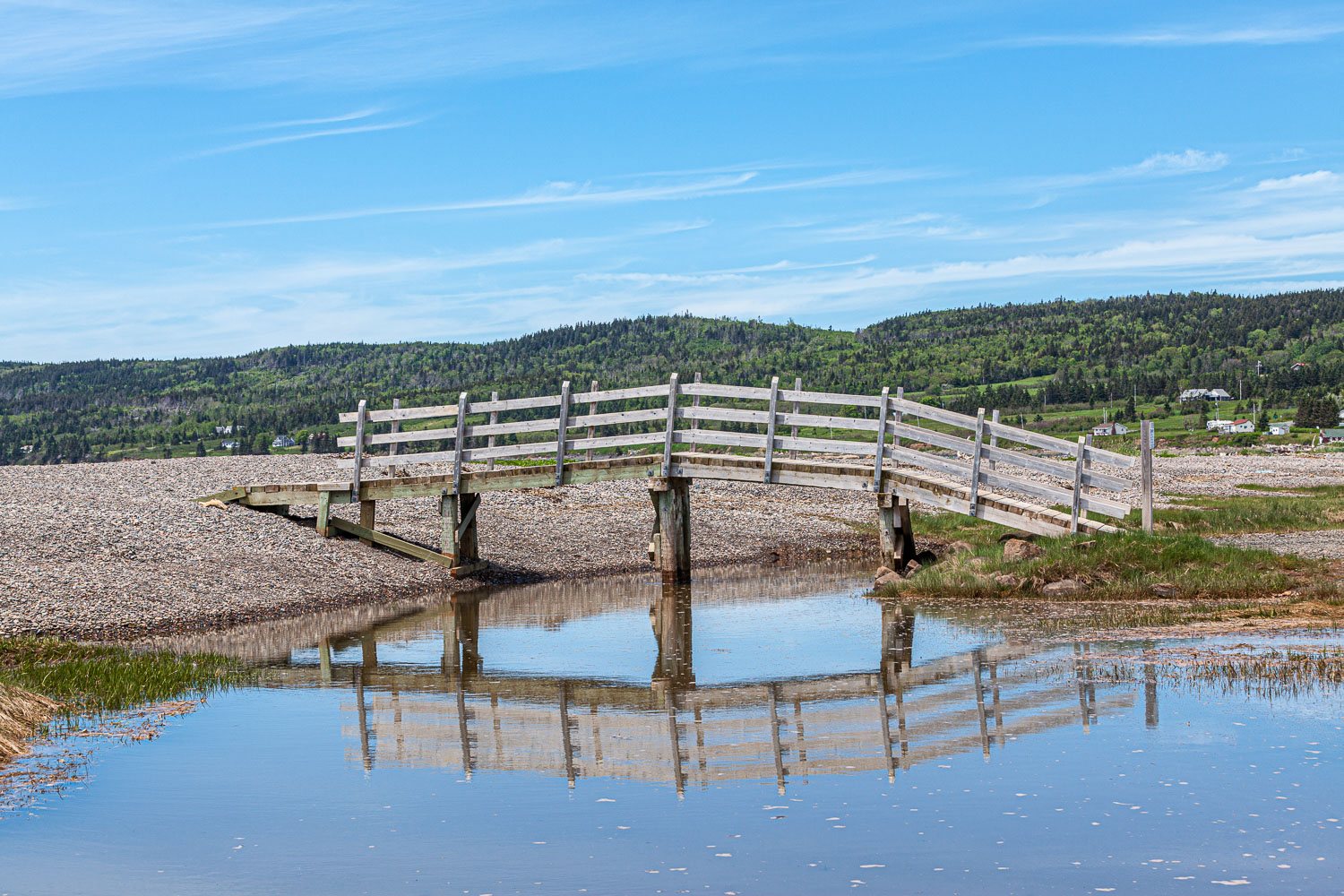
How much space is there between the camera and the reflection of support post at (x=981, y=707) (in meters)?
11.6

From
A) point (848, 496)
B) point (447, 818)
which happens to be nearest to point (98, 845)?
point (447, 818)

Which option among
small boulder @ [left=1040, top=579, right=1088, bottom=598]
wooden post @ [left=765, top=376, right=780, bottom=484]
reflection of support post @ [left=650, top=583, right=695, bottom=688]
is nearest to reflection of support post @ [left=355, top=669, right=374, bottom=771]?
reflection of support post @ [left=650, top=583, right=695, bottom=688]

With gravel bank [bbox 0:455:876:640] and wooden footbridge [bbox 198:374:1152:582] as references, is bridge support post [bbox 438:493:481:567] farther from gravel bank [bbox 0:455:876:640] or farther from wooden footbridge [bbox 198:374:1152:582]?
gravel bank [bbox 0:455:876:640]

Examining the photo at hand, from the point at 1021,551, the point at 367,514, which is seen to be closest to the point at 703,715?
the point at 1021,551

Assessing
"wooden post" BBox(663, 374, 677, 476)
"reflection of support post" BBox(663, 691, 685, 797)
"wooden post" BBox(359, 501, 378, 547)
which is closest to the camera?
"reflection of support post" BBox(663, 691, 685, 797)

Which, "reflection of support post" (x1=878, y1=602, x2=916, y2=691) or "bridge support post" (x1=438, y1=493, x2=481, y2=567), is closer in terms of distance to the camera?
"reflection of support post" (x1=878, y1=602, x2=916, y2=691)

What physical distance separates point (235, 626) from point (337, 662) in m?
4.98

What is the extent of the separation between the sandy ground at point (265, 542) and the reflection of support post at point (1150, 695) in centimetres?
1196

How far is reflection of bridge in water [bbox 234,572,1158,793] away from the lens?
37.7 ft

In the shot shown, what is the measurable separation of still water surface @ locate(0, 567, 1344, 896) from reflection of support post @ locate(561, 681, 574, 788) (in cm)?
6

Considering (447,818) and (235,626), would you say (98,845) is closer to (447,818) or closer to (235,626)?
(447,818)

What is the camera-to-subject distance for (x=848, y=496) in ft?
160

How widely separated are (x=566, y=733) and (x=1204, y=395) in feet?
623

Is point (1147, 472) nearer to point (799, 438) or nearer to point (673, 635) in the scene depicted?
point (799, 438)
